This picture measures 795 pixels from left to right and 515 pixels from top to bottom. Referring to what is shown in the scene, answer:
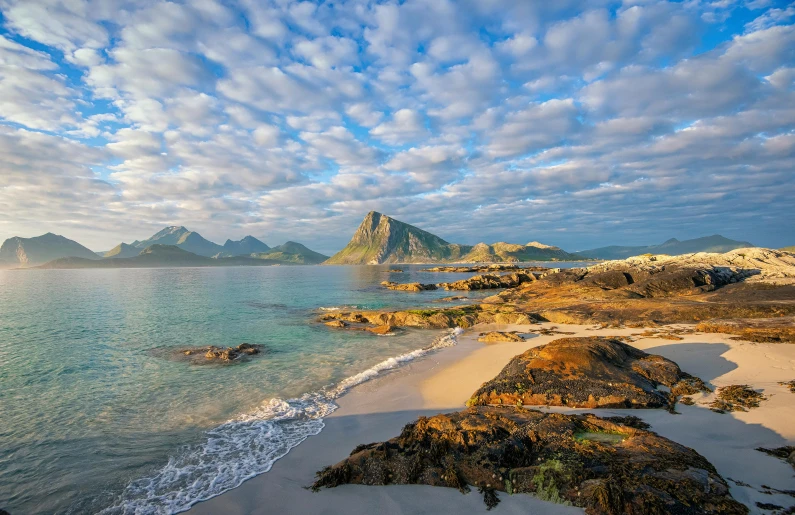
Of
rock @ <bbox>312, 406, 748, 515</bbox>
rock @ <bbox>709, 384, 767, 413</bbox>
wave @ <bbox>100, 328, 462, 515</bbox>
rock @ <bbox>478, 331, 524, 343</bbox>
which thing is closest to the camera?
rock @ <bbox>312, 406, 748, 515</bbox>

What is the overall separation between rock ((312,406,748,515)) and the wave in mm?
2374

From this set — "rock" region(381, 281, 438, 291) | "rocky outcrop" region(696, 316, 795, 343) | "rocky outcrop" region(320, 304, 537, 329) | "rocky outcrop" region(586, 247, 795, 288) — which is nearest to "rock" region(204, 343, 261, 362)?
"rocky outcrop" region(320, 304, 537, 329)

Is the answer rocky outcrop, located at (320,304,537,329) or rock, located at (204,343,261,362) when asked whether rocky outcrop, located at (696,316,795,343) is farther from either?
rock, located at (204,343,261,362)

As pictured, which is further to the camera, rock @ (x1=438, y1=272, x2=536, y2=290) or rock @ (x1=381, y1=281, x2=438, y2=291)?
rock @ (x1=381, y1=281, x2=438, y2=291)

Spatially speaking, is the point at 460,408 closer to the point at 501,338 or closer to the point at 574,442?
the point at 574,442

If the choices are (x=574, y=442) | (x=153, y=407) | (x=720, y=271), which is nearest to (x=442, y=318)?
(x=153, y=407)

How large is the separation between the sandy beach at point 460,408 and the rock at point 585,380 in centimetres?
53

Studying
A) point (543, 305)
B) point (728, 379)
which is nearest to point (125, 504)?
point (728, 379)

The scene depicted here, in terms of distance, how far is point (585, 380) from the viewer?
1016cm

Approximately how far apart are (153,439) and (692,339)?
23.0 m

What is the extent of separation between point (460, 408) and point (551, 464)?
5130 millimetres

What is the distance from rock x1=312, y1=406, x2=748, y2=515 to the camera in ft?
16.5

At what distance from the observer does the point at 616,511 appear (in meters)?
4.98

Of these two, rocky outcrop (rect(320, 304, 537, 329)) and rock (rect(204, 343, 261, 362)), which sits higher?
rocky outcrop (rect(320, 304, 537, 329))
